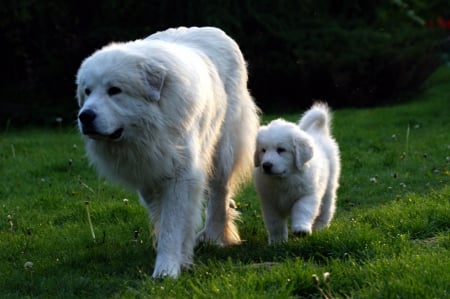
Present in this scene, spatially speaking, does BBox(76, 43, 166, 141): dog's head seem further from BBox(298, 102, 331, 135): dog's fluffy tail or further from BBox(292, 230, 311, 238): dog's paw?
BBox(298, 102, 331, 135): dog's fluffy tail

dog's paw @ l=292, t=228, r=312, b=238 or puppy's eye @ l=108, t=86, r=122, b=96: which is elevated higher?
puppy's eye @ l=108, t=86, r=122, b=96

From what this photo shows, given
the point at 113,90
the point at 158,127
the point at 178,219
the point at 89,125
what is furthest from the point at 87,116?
A: the point at 178,219

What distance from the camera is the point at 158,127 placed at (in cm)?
530

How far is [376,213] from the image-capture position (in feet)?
20.2

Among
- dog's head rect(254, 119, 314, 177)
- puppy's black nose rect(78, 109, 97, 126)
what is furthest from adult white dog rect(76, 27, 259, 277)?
dog's head rect(254, 119, 314, 177)

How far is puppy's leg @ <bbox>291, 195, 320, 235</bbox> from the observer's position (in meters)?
5.93

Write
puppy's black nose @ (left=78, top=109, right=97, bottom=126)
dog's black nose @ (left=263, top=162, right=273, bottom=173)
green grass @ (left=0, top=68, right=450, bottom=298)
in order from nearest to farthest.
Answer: green grass @ (left=0, top=68, right=450, bottom=298) → puppy's black nose @ (left=78, top=109, right=97, bottom=126) → dog's black nose @ (left=263, top=162, right=273, bottom=173)

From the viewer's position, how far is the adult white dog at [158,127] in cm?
520

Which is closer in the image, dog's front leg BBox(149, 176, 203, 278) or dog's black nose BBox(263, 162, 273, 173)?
dog's front leg BBox(149, 176, 203, 278)

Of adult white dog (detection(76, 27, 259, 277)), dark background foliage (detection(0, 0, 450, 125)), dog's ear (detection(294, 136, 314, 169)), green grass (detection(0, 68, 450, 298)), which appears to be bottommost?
dark background foliage (detection(0, 0, 450, 125))

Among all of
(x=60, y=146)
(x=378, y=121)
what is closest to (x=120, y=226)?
(x=60, y=146)

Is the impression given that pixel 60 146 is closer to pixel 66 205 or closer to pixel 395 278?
pixel 66 205

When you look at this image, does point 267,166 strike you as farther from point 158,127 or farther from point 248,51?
point 248,51

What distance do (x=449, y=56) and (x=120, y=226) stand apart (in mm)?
19351
